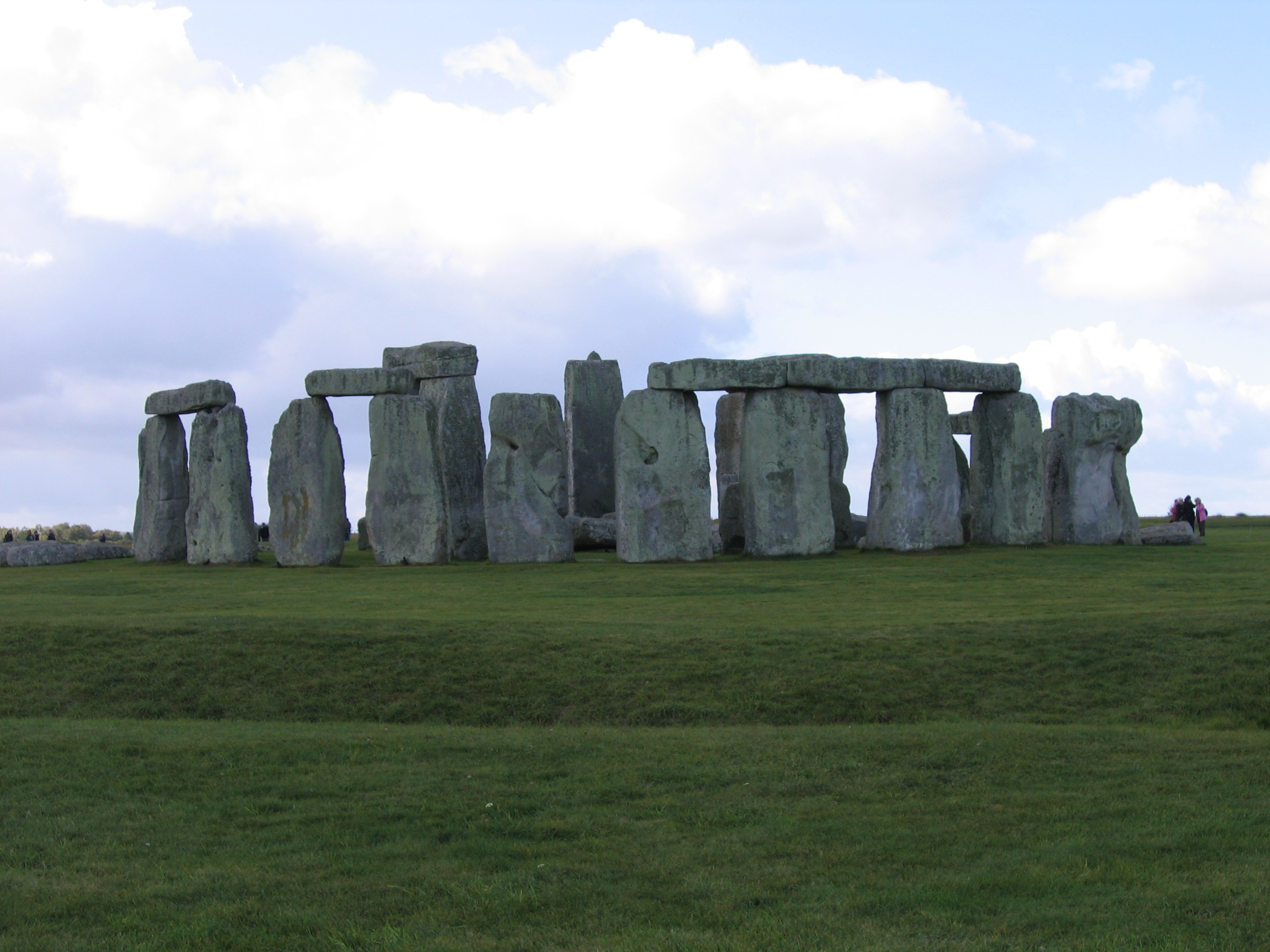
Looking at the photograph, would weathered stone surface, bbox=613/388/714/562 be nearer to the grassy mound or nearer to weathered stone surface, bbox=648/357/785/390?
weathered stone surface, bbox=648/357/785/390

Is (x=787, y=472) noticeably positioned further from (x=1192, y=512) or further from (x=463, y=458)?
(x=1192, y=512)

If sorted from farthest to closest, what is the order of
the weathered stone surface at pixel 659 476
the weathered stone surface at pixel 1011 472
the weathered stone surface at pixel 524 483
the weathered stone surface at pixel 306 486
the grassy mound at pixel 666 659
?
the weathered stone surface at pixel 1011 472 < the weathered stone surface at pixel 306 486 < the weathered stone surface at pixel 524 483 < the weathered stone surface at pixel 659 476 < the grassy mound at pixel 666 659

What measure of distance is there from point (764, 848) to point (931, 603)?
8.72 meters

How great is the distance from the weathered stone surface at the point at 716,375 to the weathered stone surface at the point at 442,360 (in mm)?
5357

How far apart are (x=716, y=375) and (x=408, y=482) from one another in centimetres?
523

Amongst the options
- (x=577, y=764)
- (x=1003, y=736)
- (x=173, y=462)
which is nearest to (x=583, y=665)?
(x=577, y=764)

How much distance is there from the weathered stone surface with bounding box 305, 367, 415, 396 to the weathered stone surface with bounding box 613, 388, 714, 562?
150 inches

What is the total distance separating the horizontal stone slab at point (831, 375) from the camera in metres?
21.5

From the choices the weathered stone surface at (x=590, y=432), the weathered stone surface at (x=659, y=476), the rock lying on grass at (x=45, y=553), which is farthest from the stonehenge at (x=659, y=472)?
the rock lying on grass at (x=45, y=553)

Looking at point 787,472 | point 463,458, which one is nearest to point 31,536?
point 463,458

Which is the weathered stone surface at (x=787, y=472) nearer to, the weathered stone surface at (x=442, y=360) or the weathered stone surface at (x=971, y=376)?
the weathered stone surface at (x=971, y=376)

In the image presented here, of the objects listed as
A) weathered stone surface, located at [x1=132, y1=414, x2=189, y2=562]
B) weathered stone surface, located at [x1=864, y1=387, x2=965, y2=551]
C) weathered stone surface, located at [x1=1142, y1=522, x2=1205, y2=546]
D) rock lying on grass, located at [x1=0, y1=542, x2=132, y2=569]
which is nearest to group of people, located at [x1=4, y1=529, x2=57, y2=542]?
rock lying on grass, located at [x1=0, y1=542, x2=132, y2=569]

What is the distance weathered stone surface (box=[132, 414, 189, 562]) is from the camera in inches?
1006

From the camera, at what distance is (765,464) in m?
21.7
